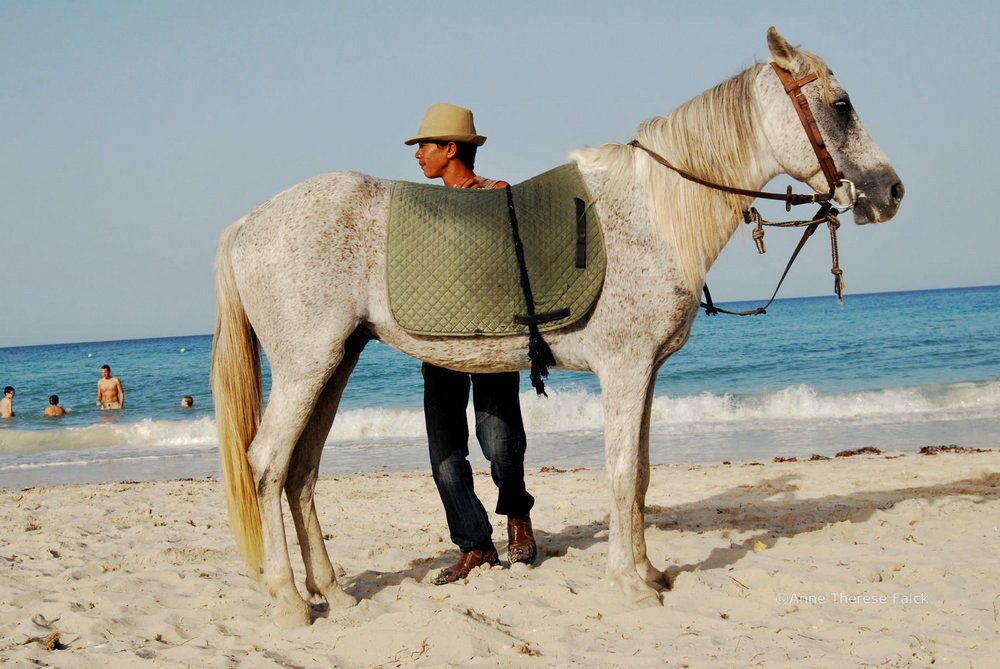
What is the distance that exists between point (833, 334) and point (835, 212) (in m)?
31.8

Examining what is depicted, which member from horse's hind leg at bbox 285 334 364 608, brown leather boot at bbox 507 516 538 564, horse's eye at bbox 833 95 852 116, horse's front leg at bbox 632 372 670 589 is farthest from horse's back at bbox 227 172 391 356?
horse's eye at bbox 833 95 852 116

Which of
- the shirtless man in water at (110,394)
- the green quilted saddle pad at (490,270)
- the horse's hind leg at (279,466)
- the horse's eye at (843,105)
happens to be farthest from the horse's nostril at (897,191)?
the shirtless man in water at (110,394)

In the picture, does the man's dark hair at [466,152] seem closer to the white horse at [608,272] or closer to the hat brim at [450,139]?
the hat brim at [450,139]

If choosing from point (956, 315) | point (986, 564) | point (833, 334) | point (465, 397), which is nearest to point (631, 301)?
point (465, 397)

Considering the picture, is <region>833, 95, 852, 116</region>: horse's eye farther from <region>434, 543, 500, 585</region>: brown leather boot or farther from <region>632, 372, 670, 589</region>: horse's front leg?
<region>434, 543, 500, 585</region>: brown leather boot

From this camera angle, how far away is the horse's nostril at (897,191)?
3.28 metres

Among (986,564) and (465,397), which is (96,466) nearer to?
(465,397)

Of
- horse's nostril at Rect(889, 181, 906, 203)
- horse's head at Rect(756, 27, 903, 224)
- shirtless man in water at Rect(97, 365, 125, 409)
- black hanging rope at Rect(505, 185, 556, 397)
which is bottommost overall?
shirtless man in water at Rect(97, 365, 125, 409)

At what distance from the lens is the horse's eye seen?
3301 millimetres

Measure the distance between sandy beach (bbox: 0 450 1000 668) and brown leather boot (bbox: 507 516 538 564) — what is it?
80 millimetres

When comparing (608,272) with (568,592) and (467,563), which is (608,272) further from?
(467,563)

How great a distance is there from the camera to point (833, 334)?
3297cm

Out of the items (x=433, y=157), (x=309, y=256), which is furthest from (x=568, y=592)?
(x=433, y=157)

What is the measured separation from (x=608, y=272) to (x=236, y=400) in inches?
66.5
